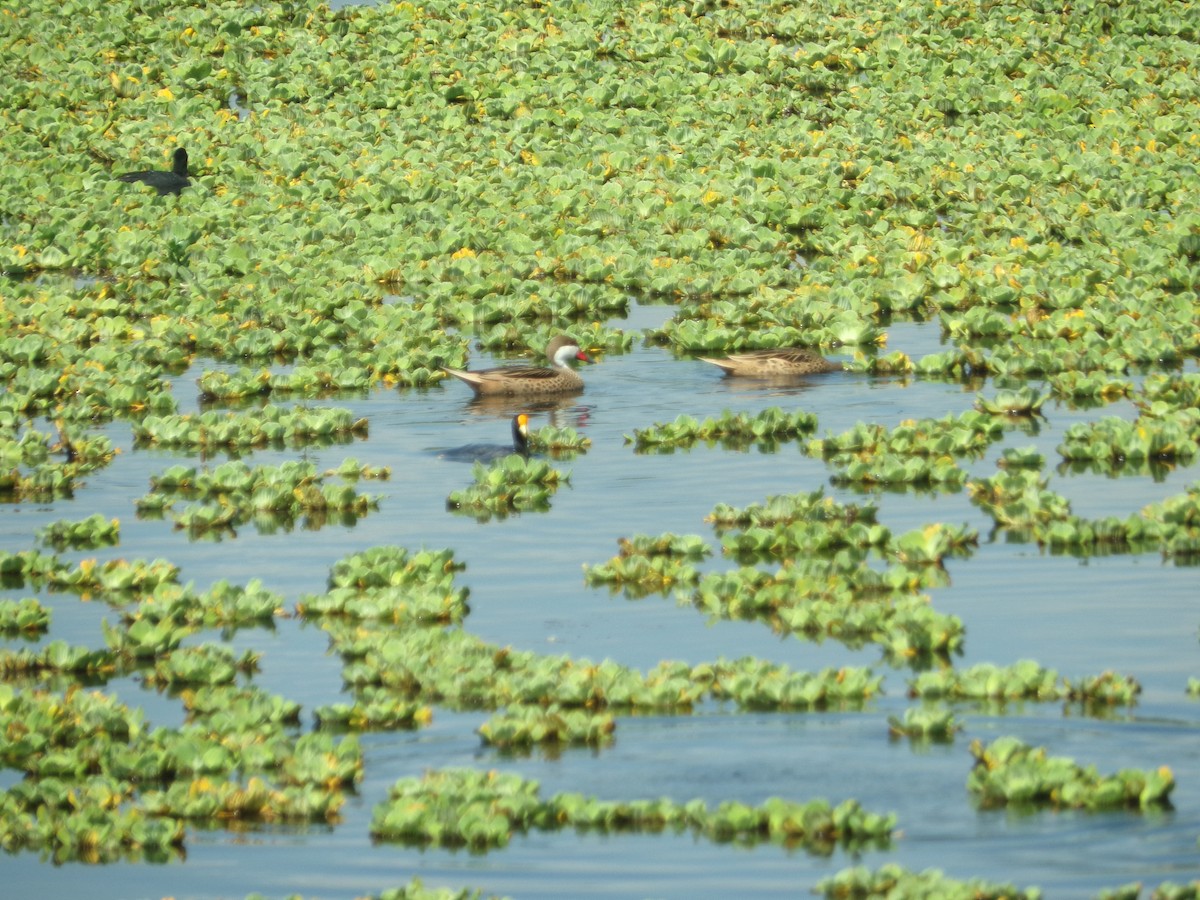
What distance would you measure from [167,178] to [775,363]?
9.69 meters

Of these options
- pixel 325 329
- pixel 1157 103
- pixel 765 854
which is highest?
pixel 1157 103

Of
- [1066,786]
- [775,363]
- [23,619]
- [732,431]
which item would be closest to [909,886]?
[1066,786]

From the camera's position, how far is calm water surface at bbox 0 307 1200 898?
7.99 metres

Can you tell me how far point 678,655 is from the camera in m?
10.4

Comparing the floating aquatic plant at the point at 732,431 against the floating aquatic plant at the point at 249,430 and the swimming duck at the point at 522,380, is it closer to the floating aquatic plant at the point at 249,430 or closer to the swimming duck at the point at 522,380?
the swimming duck at the point at 522,380

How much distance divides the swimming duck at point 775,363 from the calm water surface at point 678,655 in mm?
407

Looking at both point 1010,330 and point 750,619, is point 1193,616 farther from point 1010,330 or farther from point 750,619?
point 1010,330

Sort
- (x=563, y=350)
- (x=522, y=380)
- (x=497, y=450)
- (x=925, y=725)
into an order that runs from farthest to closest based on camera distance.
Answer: (x=563, y=350) < (x=522, y=380) < (x=497, y=450) < (x=925, y=725)

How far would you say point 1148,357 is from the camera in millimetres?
16656

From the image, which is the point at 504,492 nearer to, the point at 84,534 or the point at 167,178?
the point at 84,534

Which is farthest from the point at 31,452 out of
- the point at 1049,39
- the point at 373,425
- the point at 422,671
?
the point at 1049,39

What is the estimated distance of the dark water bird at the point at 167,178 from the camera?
962 inches

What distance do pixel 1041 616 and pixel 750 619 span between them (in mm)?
1396

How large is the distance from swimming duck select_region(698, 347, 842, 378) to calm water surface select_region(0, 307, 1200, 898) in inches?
16.0
